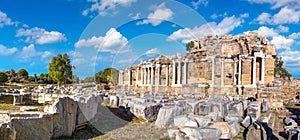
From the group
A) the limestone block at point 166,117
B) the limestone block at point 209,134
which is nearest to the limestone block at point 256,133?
the limestone block at point 209,134

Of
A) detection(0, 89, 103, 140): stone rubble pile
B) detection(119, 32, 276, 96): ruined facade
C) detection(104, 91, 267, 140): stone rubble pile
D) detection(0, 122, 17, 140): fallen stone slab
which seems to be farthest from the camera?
detection(119, 32, 276, 96): ruined facade

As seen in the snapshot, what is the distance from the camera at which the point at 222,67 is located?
22.5 meters

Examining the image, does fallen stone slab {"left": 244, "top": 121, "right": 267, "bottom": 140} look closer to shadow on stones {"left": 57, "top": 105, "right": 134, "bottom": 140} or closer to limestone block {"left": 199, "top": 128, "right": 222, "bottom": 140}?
limestone block {"left": 199, "top": 128, "right": 222, "bottom": 140}

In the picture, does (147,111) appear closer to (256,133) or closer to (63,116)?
(63,116)

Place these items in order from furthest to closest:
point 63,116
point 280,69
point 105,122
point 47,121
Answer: point 280,69 → point 105,122 → point 63,116 → point 47,121

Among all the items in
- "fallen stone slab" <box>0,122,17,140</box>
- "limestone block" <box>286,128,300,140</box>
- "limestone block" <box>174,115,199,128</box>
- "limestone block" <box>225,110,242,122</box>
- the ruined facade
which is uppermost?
the ruined facade

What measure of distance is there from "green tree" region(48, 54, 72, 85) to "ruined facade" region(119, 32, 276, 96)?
23.2 m

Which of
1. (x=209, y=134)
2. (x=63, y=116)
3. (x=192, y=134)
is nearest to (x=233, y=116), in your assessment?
(x=209, y=134)

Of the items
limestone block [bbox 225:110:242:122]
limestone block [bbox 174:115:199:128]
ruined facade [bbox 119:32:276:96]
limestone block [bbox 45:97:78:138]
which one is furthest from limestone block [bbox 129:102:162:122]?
ruined facade [bbox 119:32:276:96]

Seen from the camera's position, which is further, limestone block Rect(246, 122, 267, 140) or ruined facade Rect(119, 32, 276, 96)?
ruined facade Rect(119, 32, 276, 96)

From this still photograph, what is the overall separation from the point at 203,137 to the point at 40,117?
4075mm

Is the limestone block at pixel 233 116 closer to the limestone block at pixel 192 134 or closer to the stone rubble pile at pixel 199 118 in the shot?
the stone rubble pile at pixel 199 118

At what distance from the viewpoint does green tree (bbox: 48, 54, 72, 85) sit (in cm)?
4444

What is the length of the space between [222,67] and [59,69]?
3330 cm
